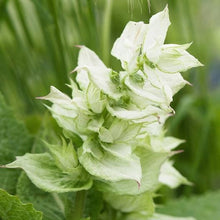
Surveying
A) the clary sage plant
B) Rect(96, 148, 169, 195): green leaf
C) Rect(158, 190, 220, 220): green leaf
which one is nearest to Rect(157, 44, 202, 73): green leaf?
the clary sage plant

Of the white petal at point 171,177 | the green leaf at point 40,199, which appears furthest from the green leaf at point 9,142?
the white petal at point 171,177

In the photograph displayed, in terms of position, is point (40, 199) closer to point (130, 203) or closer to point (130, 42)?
point (130, 203)

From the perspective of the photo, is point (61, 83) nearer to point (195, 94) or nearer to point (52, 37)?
point (52, 37)

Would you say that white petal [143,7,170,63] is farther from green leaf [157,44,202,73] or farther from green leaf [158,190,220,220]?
green leaf [158,190,220,220]

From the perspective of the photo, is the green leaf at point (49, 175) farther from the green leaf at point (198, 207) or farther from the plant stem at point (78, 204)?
the green leaf at point (198, 207)

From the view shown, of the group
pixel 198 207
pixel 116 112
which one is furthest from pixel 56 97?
pixel 198 207
